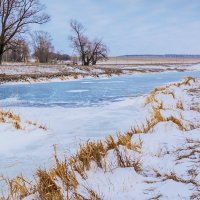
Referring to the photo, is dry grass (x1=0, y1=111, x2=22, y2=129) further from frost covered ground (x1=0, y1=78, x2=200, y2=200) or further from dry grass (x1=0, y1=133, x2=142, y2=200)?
dry grass (x1=0, y1=133, x2=142, y2=200)

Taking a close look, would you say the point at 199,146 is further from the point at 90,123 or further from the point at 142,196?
the point at 90,123

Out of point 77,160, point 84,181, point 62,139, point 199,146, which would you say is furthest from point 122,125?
point 84,181

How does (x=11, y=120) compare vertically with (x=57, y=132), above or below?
above

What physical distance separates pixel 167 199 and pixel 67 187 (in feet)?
3.28

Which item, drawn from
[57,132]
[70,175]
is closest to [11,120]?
[57,132]

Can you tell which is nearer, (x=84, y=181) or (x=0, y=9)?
(x=84, y=181)

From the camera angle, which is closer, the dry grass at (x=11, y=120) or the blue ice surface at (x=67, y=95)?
the dry grass at (x=11, y=120)

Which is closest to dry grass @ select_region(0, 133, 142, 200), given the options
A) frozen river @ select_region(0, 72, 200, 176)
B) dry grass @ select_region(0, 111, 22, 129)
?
frozen river @ select_region(0, 72, 200, 176)

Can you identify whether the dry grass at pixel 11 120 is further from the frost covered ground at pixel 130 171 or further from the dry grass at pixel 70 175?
the dry grass at pixel 70 175

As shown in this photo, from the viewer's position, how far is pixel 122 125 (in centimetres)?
880

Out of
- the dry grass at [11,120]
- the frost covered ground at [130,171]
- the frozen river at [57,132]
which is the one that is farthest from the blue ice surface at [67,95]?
the frost covered ground at [130,171]

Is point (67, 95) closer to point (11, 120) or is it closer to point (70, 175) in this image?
point (11, 120)

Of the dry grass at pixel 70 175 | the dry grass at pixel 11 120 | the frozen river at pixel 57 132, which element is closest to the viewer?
the dry grass at pixel 70 175

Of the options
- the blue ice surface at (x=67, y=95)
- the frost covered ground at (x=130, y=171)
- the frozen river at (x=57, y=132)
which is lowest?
the blue ice surface at (x=67, y=95)
